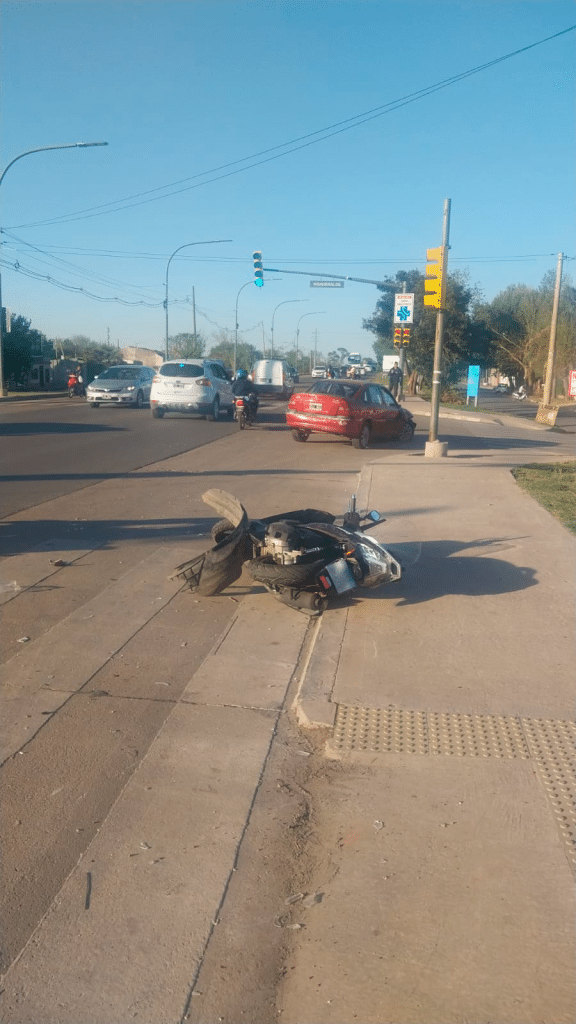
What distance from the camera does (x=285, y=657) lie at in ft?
19.1

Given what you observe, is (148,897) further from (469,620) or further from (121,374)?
(121,374)

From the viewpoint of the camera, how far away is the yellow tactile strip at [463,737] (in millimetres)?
4387

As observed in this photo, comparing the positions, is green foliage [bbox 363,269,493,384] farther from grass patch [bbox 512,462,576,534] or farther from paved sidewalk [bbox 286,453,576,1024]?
paved sidewalk [bbox 286,453,576,1024]

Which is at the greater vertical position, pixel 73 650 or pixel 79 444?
pixel 73 650

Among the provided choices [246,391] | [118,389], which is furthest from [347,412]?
[118,389]

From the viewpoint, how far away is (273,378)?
4319cm

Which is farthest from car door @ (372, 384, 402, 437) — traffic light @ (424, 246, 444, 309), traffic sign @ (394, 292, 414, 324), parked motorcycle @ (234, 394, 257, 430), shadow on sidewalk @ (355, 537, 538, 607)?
traffic sign @ (394, 292, 414, 324)

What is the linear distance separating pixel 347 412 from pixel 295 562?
12.6 metres

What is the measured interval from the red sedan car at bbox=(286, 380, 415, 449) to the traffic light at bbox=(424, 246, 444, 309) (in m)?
3.28

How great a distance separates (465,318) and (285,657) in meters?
42.9

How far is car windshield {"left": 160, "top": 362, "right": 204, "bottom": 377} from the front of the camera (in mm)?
25734

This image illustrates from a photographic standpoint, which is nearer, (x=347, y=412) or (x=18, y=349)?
(x=347, y=412)

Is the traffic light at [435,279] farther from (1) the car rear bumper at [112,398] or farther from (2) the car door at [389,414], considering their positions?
(1) the car rear bumper at [112,398]

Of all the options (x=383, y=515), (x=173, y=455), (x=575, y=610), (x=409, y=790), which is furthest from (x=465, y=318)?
(x=409, y=790)
